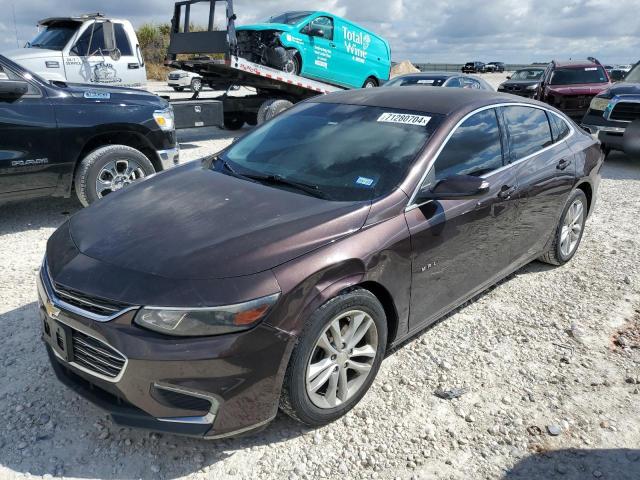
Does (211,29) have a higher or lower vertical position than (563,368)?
higher

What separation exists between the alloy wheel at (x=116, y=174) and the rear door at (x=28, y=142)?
1.42 ft

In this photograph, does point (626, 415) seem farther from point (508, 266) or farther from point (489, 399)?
point (508, 266)

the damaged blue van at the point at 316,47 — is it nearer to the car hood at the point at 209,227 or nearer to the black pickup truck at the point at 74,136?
the black pickup truck at the point at 74,136

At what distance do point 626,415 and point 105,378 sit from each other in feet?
8.83

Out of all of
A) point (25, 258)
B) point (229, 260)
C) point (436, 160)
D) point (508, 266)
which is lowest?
point (25, 258)

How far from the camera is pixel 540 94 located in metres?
14.1

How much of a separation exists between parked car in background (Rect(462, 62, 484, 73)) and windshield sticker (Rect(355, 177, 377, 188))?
65.0m

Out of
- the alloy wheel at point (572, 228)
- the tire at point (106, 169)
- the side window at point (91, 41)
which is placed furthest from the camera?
the side window at point (91, 41)

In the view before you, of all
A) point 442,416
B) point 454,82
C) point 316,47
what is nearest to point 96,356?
point 442,416

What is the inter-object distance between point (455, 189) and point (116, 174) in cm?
400

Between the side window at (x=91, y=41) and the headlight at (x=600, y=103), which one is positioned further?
the side window at (x=91, y=41)

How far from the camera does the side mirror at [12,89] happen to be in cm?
487

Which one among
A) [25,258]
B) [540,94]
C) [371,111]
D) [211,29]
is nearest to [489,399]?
[371,111]

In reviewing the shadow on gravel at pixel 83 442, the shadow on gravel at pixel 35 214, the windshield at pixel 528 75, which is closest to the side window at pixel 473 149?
the shadow on gravel at pixel 83 442
